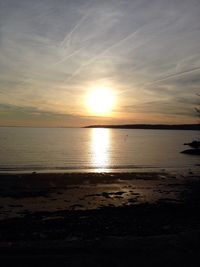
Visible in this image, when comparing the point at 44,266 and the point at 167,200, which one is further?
the point at 167,200

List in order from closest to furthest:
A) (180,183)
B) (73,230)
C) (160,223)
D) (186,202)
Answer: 1. (73,230)
2. (160,223)
3. (186,202)
4. (180,183)

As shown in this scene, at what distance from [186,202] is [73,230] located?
32.7ft

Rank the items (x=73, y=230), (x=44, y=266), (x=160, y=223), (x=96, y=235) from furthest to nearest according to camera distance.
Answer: (x=160, y=223) → (x=73, y=230) → (x=96, y=235) → (x=44, y=266)

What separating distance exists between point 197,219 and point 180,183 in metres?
14.3

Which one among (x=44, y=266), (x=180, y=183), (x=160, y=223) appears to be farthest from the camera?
(x=180, y=183)

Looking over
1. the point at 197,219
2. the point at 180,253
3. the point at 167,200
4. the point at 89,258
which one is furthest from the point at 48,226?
the point at 167,200

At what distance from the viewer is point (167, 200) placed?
835 inches

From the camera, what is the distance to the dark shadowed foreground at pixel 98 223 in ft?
31.4

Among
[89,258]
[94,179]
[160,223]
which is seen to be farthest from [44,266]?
[94,179]

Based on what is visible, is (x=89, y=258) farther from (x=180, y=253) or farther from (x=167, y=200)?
Result: (x=167, y=200)

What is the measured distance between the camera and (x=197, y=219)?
51.3ft

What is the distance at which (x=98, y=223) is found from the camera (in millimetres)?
14320

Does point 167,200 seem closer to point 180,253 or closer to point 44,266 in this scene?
point 180,253

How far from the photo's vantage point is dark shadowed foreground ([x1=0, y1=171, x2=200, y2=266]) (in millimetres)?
9586
